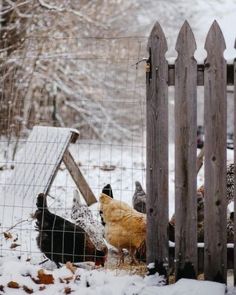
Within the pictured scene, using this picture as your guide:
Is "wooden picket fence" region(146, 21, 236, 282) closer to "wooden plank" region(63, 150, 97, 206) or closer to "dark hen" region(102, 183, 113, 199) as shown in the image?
"dark hen" region(102, 183, 113, 199)

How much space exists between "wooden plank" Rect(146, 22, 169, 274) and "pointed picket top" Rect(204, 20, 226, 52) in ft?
1.19

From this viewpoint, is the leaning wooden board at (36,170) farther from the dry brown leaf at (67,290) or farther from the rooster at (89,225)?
the dry brown leaf at (67,290)

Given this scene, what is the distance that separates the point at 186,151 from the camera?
12.5ft

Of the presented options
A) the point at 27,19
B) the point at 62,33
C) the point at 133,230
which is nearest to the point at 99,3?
the point at 62,33

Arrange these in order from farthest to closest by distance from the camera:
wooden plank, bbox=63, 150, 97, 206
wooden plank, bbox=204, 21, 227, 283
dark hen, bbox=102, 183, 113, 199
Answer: wooden plank, bbox=63, 150, 97, 206, dark hen, bbox=102, 183, 113, 199, wooden plank, bbox=204, 21, 227, 283

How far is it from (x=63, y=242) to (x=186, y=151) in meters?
1.60

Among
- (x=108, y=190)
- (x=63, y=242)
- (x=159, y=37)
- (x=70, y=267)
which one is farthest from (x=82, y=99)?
(x=159, y=37)

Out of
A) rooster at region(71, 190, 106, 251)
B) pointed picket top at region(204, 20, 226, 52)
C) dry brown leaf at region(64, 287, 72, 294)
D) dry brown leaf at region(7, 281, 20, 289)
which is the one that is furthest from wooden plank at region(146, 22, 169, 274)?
dry brown leaf at region(7, 281, 20, 289)

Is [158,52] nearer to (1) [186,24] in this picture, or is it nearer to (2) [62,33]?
(1) [186,24]

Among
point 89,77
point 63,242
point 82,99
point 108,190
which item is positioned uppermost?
point 89,77

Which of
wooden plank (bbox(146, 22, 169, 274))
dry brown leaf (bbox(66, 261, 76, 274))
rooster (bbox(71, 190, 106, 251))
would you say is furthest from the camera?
rooster (bbox(71, 190, 106, 251))

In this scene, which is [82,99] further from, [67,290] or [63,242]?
[67,290]

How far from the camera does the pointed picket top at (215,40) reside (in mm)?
3697

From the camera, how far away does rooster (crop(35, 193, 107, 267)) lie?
4.54 metres
